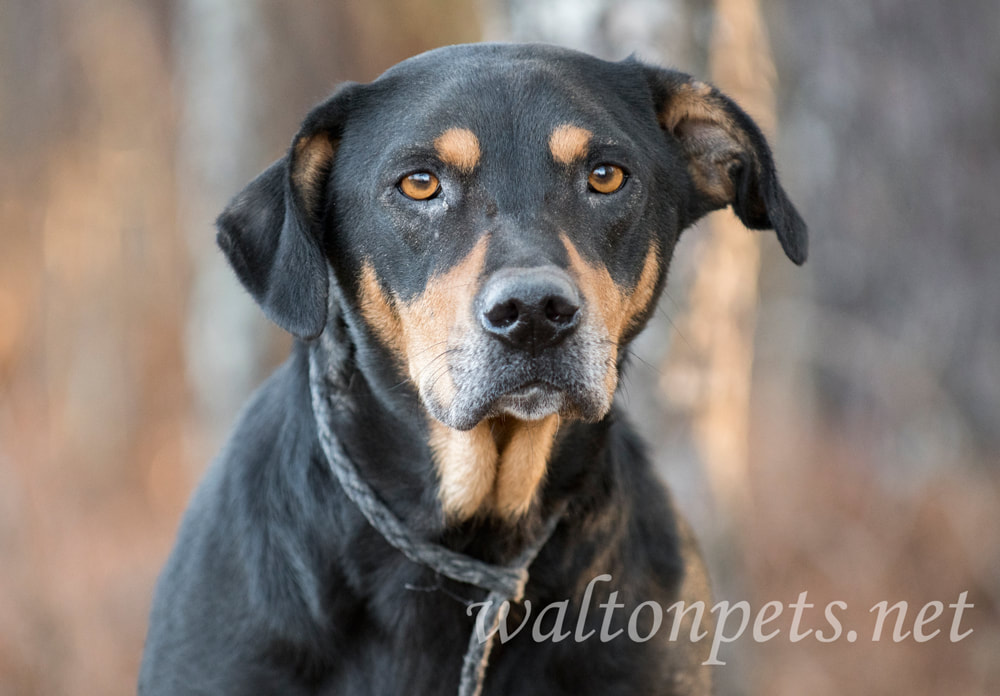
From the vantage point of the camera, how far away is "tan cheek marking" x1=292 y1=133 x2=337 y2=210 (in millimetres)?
3123

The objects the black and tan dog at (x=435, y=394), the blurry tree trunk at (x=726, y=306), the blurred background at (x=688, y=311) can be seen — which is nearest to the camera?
the black and tan dog at (x=435, y=394)

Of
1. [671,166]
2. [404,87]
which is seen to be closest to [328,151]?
[404,87]

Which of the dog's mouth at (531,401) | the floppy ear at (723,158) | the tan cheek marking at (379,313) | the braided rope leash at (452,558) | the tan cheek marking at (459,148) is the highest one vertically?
the floppy ear at (723,158)

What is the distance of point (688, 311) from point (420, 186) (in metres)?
2.00

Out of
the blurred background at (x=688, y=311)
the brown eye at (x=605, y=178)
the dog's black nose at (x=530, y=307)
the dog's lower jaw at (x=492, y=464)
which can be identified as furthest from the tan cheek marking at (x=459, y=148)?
the blurred background at (x=688, y=311)

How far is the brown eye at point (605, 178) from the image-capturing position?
304 centimetres

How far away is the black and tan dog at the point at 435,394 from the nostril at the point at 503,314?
5 cm

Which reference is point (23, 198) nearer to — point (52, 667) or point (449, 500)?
point (52, 667)

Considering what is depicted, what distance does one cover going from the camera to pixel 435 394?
2.92 metres

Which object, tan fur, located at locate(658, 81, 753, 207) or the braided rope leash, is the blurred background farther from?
the braided rope leash

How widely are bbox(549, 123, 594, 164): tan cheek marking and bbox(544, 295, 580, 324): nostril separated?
52 centimetres

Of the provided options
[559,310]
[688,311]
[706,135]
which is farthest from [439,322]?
[688,311]

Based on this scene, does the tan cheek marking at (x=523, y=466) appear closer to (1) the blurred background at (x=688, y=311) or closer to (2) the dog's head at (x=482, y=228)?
(2) the dog's head at (x=482, y=228)

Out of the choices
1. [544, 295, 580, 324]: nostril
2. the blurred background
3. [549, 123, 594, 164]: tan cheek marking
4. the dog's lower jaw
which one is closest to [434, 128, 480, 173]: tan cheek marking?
[549, 123, 594, 164]: tan cheek marking
